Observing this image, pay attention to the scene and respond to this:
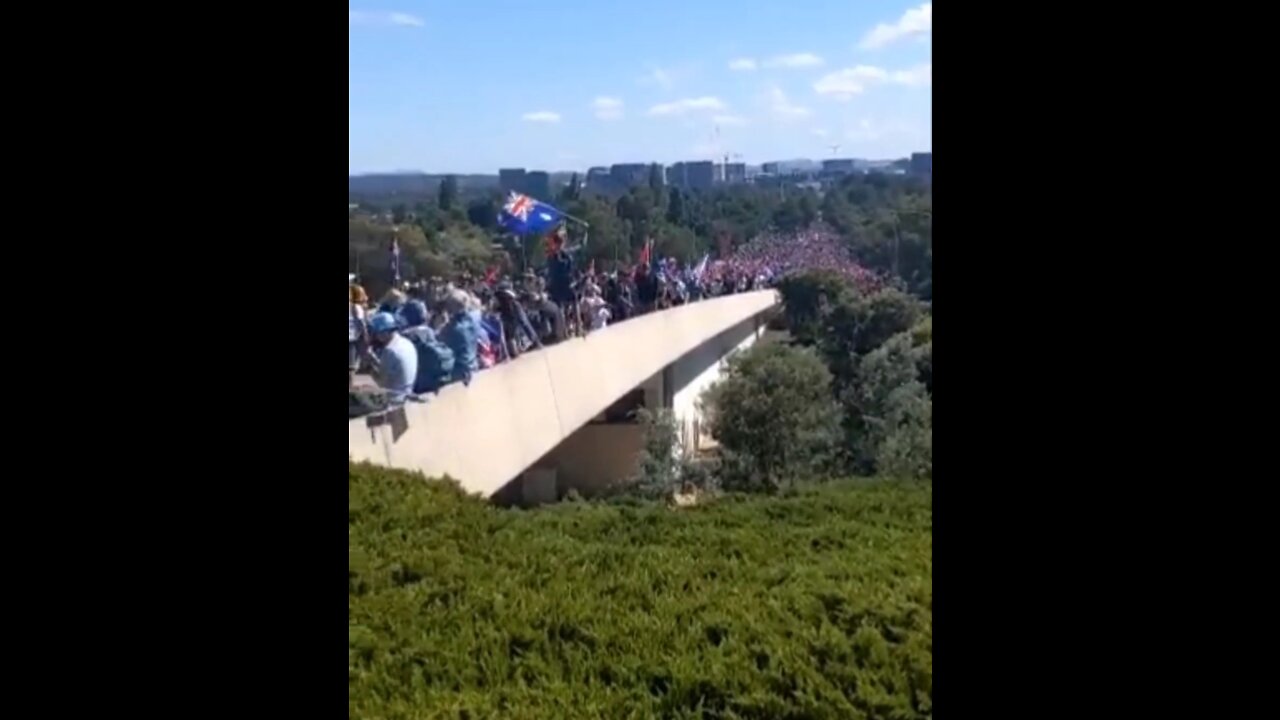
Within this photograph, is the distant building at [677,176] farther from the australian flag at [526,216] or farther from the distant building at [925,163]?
the distant building at [925,163]

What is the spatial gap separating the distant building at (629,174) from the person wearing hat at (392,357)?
726 mm

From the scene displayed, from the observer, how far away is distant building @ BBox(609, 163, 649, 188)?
134 inches

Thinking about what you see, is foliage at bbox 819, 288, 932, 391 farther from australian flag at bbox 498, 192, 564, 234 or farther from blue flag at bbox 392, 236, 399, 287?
blue flag at bbox 392, 236, 399, 287

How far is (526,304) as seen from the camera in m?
3.67

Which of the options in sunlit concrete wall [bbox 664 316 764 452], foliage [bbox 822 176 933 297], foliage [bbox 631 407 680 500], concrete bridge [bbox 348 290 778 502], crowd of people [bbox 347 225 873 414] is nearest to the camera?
foliage [bbox 822 176 933 297]

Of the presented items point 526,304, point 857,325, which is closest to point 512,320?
point 526,304

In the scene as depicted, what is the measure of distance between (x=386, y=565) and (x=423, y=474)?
40 cm

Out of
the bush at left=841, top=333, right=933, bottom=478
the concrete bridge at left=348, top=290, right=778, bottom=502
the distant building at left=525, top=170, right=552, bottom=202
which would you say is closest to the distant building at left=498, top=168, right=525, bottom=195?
the distant building at left=525, top=170, right=552, bottom=202

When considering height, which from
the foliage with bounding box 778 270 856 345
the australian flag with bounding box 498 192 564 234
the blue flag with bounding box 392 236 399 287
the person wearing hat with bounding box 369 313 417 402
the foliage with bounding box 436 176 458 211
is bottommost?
the person wearing hat with bounding box 369 313 417 402

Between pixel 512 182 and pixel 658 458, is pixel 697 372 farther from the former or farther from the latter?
pixel 512 182

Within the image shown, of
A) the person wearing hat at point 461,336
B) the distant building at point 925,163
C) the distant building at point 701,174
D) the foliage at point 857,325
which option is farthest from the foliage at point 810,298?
the distant building at point 925,163

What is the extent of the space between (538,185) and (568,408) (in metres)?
0.86

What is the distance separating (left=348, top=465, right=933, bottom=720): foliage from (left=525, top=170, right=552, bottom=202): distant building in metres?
0.86
